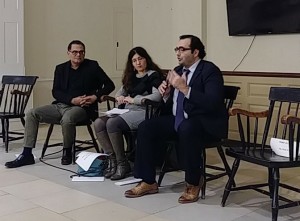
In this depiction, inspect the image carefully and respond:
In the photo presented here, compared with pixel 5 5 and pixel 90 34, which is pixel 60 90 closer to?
pixel 5 5

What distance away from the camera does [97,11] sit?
24.2ft

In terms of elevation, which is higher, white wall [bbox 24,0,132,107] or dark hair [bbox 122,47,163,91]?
white wall [bbox 24,0,132,107]

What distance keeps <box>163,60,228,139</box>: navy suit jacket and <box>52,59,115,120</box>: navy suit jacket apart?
1.32m

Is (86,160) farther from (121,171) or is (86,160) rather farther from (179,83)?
(179,83)

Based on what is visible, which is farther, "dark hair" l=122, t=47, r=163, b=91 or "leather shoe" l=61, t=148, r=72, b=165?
"leather shoe" l=61, t=148, r=72, b=165

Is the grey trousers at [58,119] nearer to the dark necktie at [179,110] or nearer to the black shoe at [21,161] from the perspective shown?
the black shoe at [21,161]

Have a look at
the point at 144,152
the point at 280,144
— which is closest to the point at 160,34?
the point at 144,152

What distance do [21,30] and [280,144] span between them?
4220mm

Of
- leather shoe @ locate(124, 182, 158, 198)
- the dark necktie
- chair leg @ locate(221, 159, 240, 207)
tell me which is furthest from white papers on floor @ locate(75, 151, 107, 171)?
chair leg @ locate(221, 159, 240, 207)

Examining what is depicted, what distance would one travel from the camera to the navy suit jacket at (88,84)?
4.51 metres

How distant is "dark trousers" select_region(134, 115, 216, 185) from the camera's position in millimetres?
3197

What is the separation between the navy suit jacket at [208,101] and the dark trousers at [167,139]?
0.05 m

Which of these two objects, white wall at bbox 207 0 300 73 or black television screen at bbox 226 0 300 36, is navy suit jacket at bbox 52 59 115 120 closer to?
white wall at bbox 207 0 300 73

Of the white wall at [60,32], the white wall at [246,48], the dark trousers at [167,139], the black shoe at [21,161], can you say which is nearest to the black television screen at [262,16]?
the white wall at [246,48]
